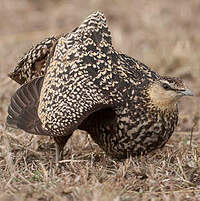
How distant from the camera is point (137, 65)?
16.4 feet

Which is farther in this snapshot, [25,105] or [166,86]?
[25,105]

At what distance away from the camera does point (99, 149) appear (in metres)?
5.63

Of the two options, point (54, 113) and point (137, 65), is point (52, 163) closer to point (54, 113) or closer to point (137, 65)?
point (54, 113)

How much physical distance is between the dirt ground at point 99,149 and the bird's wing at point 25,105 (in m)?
0.20

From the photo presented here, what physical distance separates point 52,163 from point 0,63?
140 inches

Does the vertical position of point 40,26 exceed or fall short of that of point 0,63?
it exceeds it

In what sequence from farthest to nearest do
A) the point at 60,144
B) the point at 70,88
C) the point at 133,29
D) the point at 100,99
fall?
the point at 133,29 → the point at 60,144 → the point at 70,88 → the point at 100,99

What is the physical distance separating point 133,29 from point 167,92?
20.3ft

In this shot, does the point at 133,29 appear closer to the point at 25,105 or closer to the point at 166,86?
the point at 25,105

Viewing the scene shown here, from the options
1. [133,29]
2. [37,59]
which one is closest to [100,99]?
[37,59]

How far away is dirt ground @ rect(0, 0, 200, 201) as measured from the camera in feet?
13.4

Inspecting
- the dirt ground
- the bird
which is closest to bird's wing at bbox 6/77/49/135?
the bird

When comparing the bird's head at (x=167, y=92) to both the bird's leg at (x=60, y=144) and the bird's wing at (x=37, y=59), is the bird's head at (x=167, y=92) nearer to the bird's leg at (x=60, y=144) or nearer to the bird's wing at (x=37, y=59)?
the bird's leg at (x=60, y=144)

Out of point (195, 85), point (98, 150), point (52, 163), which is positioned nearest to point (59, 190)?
point (52, 163)
